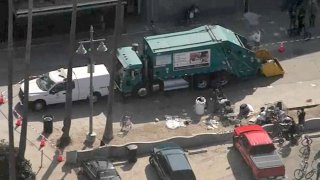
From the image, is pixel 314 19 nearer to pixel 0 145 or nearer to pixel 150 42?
pixel 150 42

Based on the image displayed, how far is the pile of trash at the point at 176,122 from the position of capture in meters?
41.4

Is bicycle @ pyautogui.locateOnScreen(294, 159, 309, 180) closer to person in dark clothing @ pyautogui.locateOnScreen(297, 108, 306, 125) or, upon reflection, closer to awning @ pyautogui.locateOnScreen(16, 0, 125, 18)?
person in dark clothing @ pyautogui.locateOnScreen(297, 108, 306, 125)

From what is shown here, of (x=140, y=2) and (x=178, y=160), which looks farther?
(x=140, y=2)

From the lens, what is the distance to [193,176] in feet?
117

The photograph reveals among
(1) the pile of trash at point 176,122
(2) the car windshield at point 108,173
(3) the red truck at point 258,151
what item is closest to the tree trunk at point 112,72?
(1) the pile of trash at point 176,122

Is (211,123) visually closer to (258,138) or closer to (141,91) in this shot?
(258,138)

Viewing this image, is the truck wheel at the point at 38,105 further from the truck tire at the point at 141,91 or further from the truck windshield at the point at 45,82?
the truck tire at the point at 141,91

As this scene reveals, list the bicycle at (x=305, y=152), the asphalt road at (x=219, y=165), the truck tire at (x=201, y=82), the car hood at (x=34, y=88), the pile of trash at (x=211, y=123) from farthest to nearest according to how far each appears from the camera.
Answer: the truck tire at (x=201, y=82) → the car hood at (x=34, y=88) → the pile of trash at (x=211, y=123) → the bicycle at (x=305, y=152) → the asphalt road at (x=219, y=165)

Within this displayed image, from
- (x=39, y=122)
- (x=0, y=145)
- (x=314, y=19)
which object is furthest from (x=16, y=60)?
(x=314, y=19)

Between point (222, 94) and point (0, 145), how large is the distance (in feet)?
42.8

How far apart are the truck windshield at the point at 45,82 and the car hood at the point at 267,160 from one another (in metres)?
11.6

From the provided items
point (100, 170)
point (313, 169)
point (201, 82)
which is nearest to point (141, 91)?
point (201, 82)

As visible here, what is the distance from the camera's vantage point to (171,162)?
3616 centimetres

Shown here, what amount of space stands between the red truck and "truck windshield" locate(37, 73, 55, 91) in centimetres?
1008
